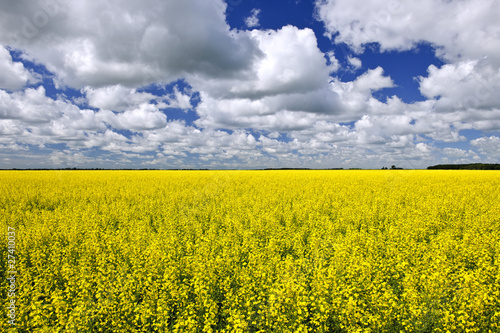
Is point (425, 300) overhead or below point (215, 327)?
overhead

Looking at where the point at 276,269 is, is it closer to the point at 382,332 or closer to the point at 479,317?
the point at 382,332

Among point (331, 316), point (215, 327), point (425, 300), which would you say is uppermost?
point (425, 300)

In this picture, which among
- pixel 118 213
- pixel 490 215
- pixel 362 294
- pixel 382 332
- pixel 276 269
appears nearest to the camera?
pixel 382 332

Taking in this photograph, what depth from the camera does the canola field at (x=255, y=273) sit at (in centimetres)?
439

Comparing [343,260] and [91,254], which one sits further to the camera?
[91,254]

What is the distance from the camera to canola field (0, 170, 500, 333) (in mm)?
4387

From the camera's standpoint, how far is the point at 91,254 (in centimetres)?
747

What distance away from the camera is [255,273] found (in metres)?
5.71

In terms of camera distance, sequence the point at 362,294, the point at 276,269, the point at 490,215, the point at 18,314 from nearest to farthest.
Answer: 1. the point at 18,314
2. the point at 362,294
3. the point at 276,269
4. the point at 490,215

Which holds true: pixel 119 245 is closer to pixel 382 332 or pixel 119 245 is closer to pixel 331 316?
pixel 331 316

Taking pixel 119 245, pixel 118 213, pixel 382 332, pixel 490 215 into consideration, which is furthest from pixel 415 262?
pixel 118 213

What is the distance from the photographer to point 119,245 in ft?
25.5

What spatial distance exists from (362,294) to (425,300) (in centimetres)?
106

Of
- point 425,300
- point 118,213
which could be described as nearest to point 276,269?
point 425,300
